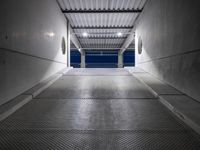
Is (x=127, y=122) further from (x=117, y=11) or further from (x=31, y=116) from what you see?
(x=117, y=11)

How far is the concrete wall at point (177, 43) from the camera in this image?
3.98 metres

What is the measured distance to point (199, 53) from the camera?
148 inches

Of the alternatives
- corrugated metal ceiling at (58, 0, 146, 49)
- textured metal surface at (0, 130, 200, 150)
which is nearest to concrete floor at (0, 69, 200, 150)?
textured metal surface at (0, 130, 200, 150)

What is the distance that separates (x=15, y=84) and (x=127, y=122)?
9.28ft

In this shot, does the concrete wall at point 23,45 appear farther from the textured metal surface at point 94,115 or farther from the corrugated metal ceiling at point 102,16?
the corrugated metal ceiling at point 102,16

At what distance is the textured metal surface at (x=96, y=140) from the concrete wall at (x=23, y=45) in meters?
1.47

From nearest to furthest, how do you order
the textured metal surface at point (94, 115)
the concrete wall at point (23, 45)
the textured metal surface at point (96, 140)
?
the textured metal surface at point (96, 140), the textured metal surface at point (94, 115), the concrete wall at point (23, 45)

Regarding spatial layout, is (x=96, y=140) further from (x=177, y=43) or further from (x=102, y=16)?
(x=102, y=16)

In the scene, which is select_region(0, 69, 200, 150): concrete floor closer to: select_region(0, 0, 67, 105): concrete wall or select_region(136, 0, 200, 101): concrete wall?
select_region(0, 0, 67, 105): concrete wall

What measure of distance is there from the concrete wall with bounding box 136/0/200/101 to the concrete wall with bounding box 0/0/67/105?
13.5 feet

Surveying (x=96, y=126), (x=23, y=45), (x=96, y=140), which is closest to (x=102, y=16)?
(x=23, y=45)

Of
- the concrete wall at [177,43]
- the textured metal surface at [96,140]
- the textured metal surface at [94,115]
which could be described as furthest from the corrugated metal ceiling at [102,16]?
the textured metal surface at [96,140]

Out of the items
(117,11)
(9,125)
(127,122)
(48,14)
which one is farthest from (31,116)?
(117,11)

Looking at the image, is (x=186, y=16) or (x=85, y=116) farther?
(x=186, y=16)
